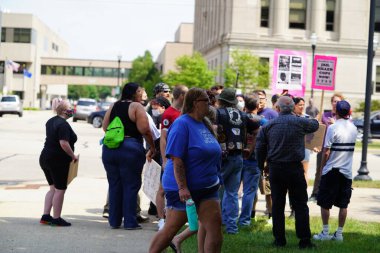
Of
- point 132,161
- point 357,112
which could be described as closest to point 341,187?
point 132,161

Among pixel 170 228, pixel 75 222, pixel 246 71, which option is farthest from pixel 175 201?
pixel 246 71

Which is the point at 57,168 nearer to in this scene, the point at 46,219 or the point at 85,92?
the point at 46,219

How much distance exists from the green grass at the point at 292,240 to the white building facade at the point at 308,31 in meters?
52.8

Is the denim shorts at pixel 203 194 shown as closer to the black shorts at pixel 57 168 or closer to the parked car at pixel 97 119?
the black shorts at pixel 57 168

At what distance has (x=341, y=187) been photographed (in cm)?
917

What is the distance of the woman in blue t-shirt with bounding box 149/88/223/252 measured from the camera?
643 cm

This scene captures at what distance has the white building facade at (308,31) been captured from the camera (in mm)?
63219

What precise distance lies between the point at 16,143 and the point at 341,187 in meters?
19.1

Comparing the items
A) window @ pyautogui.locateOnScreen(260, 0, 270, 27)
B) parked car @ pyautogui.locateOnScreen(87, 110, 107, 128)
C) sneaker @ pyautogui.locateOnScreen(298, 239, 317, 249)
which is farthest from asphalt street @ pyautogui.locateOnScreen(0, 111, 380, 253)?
window @ pyautogui.locateOnScreen(260, 0, 270, 27)

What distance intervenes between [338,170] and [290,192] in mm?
862

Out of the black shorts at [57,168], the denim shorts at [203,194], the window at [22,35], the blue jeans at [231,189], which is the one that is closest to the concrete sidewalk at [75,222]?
the black shorts at [57,168]

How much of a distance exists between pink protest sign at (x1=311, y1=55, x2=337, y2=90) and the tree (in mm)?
39464

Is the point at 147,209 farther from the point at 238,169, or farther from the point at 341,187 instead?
the point at 341,187

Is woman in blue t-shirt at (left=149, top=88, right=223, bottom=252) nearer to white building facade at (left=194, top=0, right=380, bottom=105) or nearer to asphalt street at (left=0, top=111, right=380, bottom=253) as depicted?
asphalt street at (left=0, top=111, right=380, bottom=253)
